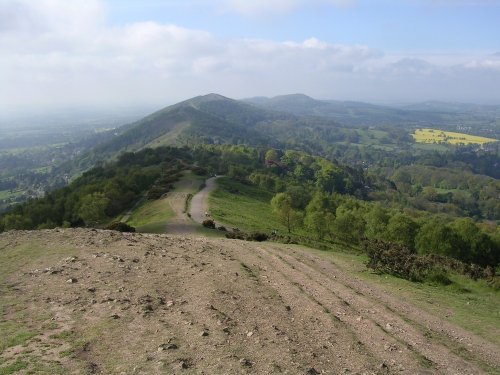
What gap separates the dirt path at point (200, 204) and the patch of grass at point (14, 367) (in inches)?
1444

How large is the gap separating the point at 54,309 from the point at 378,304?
1502 centimetres

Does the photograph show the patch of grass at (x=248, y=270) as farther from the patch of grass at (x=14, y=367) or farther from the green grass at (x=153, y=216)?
the green grass at (x=153, y=216)

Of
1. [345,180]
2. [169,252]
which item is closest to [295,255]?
[169,252]

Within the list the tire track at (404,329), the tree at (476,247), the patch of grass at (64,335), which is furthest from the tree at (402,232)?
the patch of grass at (64,335)

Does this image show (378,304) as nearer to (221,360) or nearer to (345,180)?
(221,360)

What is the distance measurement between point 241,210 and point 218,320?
5006 cm

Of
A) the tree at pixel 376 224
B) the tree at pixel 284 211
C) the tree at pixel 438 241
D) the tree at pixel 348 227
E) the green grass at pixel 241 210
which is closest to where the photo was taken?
the green grass at pixel 241 210

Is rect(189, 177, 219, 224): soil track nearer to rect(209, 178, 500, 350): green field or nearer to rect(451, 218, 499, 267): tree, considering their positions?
rect(209, 178, 500, 350): green field

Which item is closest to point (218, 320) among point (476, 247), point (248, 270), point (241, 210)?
point (248, 270)

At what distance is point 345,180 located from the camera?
179 metres

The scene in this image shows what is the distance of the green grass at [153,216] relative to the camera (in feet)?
153

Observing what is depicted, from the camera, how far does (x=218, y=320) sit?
16.5m

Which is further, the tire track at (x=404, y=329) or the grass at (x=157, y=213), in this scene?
the grass at (x=157, y=213)

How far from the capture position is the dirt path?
53.7 m
